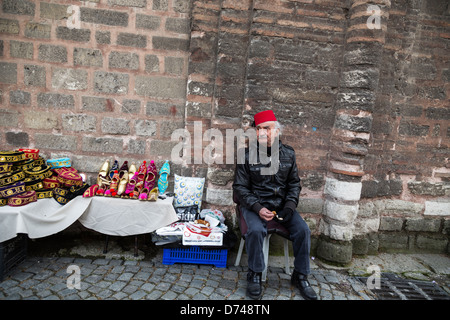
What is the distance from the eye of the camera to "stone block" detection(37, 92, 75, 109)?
12.5ft

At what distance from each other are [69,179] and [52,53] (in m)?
1.69

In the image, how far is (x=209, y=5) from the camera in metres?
3.63

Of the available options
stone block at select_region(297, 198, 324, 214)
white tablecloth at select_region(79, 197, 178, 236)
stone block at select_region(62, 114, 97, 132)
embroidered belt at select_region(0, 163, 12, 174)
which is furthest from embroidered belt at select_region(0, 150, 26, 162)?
stone block at select_region(297, 198, 324, 214)

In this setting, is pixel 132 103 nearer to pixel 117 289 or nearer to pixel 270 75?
pixel 270 75

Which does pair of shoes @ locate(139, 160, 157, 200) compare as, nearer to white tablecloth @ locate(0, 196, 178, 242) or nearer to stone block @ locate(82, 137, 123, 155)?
white tablecloth @ locate(0, 196, 178, 242)

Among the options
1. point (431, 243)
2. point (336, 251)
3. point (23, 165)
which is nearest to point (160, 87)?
point (23, 165)

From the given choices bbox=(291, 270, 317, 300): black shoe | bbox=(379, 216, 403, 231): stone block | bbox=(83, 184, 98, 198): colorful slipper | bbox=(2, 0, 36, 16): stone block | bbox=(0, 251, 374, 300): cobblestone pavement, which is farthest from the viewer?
bbox=(379, 216, 403, 231): stone block

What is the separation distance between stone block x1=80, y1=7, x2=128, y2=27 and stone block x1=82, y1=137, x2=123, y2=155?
1.53 m

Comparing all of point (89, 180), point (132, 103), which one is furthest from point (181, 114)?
point (89, 180)

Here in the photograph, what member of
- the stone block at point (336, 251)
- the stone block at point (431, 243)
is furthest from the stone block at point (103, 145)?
the stone block at point (431, 243)

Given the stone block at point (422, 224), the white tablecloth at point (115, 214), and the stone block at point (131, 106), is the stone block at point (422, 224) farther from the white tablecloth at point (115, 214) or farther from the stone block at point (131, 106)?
the stone block at point (131, 106)

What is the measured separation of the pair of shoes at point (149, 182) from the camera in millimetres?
3441

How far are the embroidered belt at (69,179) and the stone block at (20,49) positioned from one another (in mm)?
1645

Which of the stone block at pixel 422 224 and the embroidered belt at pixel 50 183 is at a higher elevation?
the embroidered belt at pixel 50 183
